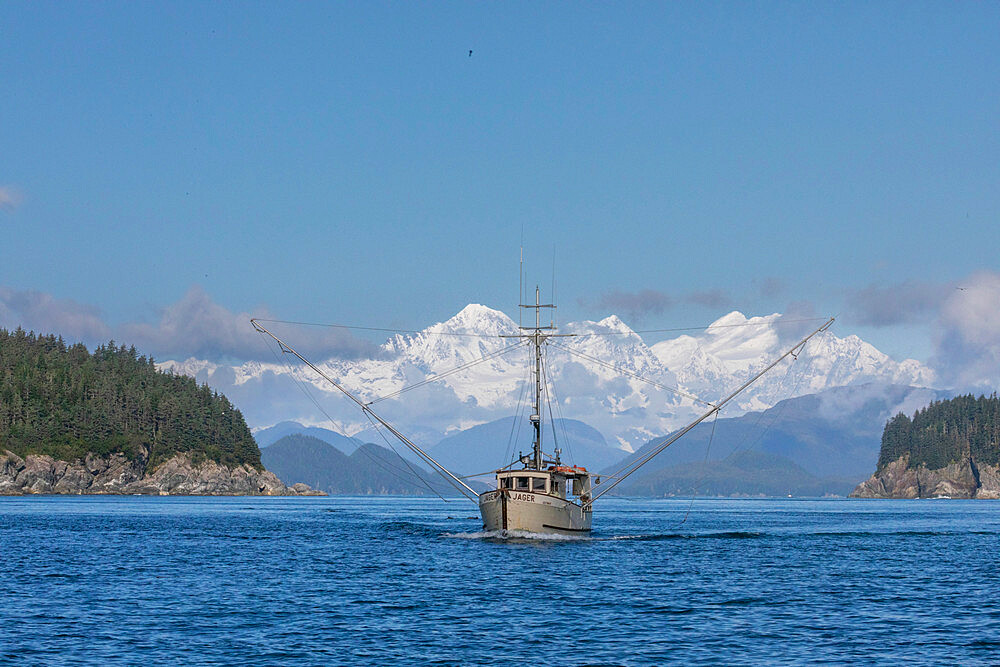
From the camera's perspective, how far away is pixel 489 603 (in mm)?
56594

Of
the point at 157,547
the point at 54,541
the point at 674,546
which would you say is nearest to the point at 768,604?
the point at 674,546

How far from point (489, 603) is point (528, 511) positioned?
3523 cm

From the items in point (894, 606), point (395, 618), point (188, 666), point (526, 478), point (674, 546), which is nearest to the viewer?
point (188, 666)

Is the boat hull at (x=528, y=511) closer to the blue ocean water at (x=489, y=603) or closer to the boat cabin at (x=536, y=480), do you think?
the boat cabin at (x=536, y=480)

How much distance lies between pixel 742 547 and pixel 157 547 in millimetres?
51450

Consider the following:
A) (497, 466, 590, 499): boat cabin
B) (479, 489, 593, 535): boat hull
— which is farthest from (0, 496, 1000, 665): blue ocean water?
(497, 466, 590, 499): boat cabin

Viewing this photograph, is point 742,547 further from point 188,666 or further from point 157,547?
point 188,666

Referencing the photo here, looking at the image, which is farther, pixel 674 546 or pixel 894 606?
pixel 674 546

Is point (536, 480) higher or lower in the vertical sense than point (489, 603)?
higher

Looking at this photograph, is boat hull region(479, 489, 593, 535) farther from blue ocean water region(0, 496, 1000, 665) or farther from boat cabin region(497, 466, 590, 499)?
blue ocean water region(0, 496, 1000, 665)

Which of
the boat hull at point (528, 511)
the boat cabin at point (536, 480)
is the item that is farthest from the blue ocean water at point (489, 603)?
the boat cabin at point (536, 480)

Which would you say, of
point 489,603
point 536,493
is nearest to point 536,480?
point 536,493

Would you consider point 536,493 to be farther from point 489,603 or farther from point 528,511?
point 489,603

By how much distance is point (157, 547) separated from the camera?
9181cm
